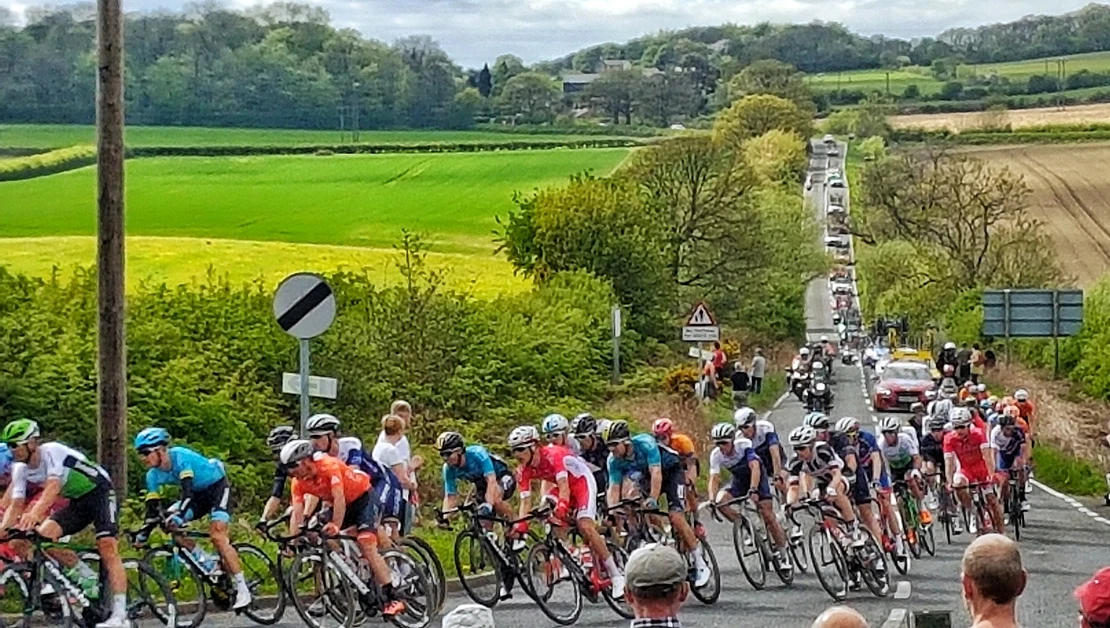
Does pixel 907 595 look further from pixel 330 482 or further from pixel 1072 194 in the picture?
pixel 1072 194

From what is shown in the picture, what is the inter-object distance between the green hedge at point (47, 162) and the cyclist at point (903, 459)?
100 ft

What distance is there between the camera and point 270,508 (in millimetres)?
14383

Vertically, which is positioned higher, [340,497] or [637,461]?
[340,497]

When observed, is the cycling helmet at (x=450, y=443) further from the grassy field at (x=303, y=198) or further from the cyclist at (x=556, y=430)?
the grassy field at (x=303, y=198)

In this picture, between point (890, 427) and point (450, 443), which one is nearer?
point (450, 443)

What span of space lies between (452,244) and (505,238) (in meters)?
2.23

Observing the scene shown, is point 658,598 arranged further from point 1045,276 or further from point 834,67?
point 834,67

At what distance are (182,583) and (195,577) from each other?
0.69ft

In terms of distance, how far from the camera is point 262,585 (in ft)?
49.1

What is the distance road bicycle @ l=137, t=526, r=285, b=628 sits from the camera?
1398cm

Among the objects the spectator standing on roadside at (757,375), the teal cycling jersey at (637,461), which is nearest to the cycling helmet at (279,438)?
the teal cycling jersey at (637,461)

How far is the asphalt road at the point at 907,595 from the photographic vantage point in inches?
596

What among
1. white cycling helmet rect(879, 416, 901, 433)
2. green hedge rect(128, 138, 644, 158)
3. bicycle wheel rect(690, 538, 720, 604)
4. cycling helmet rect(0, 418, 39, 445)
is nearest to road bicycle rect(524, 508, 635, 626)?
bicycle wheel rect(690, 538, 720, 604)

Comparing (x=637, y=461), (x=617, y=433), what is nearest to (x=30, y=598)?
(x=617, y=433)
